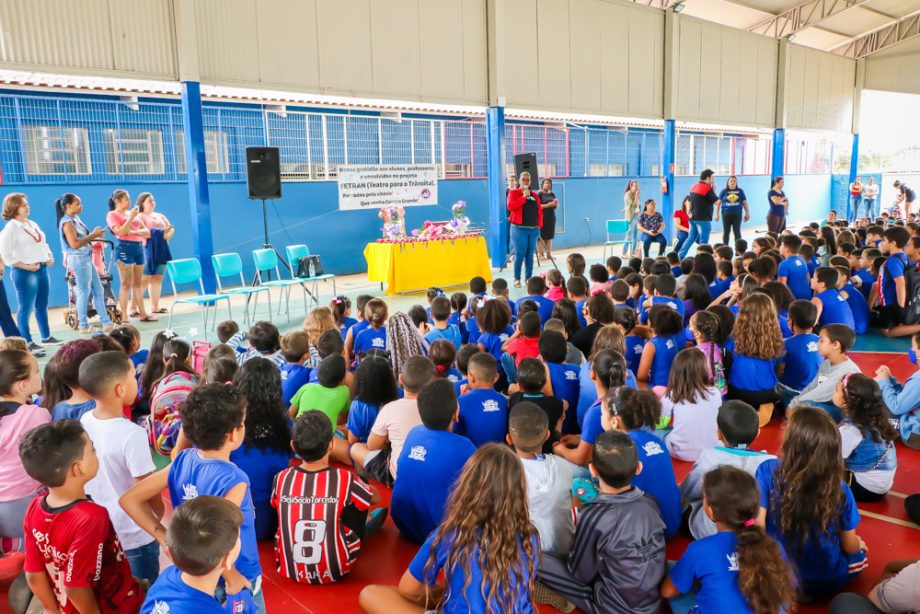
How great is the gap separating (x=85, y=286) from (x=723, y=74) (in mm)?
14758

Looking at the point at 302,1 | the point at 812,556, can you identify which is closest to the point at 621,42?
the point at 302,1

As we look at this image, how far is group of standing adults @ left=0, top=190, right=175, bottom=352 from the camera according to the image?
6.09 metres

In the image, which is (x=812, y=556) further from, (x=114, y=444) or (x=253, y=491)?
(x=114, y=444)

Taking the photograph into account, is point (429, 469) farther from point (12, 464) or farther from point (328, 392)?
point (12, 464)

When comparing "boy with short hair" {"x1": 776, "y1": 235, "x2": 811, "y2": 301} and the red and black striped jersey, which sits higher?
"boy with short hair" {"x1": 776, "y1": 235, "x2": 811, "y2": 301}

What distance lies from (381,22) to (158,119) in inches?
143

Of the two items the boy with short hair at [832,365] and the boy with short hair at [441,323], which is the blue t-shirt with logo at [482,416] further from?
the boy with short hair at [832,365]

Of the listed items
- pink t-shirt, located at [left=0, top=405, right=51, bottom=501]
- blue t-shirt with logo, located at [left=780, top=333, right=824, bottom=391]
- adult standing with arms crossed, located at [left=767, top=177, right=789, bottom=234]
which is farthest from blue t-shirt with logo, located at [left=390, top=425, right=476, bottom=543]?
adult standing with arms crossed, located at [left=767, top=177, right=789, bottom=234]

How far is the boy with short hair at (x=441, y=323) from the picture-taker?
4770 millimetres

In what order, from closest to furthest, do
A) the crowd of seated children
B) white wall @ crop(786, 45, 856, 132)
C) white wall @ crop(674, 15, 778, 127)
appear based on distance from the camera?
1. the crowd of seated children
2. white wall @ crop(674, 15, 778, 127)
3. white wall @ crop(786, 45, 856, 132)

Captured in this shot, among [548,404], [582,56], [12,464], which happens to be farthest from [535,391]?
[582,56]

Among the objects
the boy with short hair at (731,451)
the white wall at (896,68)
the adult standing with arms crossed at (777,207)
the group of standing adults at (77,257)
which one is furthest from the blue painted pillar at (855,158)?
the boy with short hair at (731,451)

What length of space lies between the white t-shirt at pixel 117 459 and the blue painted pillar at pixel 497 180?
31.8 feet

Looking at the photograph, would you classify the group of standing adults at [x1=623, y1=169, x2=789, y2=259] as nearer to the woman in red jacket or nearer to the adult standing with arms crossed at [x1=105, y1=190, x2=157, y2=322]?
the woman in red jacket
